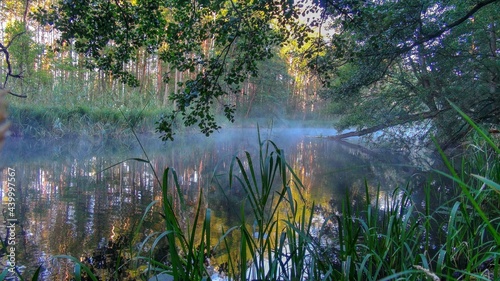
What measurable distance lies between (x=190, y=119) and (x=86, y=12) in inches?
46.1

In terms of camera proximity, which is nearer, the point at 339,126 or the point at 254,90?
the point at 339,126

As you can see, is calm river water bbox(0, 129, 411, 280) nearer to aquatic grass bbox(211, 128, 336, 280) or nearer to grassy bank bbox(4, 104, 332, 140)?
aquatic grass bbox(211, 128, 336, 280)

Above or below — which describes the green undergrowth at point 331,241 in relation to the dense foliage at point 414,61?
below

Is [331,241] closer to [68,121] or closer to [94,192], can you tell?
[94,192]

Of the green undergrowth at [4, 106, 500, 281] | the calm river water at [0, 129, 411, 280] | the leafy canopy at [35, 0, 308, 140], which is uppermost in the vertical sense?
the leafy canopy at [35, 0, 308, 140]

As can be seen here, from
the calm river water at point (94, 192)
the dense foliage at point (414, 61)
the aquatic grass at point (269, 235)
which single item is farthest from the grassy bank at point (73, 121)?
the aquatic grass at point (269, 235)

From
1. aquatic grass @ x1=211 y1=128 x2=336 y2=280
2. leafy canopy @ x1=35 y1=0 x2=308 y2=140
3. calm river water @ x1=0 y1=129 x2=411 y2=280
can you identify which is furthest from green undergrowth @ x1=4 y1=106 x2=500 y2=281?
leafy canopy @ x1=35 y1=0 x2=308 y2=140

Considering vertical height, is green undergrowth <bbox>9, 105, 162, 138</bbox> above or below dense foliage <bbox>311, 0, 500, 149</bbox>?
below

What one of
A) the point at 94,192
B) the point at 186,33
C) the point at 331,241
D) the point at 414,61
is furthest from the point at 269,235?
the point at 414,61

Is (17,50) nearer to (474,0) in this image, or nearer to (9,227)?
(9,227)

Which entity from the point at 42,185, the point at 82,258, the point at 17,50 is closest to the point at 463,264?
the point at 82,258

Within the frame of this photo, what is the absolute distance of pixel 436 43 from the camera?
6.44 m

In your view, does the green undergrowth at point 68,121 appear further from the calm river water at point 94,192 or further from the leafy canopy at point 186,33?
the leafy canopy at point 186,33

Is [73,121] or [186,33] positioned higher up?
[186,33]
